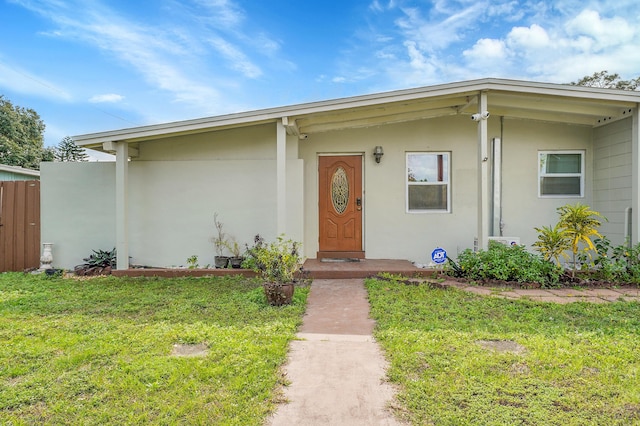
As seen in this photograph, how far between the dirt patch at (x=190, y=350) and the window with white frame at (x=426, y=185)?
5.10 meters

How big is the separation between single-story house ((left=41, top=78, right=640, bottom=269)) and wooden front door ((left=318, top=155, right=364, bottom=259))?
0.07ft

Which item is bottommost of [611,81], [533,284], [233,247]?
[533,284]

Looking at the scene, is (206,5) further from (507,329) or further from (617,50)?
(617,50)

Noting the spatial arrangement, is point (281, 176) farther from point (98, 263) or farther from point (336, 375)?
point (336, 375)

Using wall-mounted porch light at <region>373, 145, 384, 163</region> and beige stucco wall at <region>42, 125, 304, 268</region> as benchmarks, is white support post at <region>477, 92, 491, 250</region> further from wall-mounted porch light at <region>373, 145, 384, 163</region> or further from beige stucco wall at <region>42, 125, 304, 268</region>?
beige stucco wall at <region>42, 125, 304, 268</region>

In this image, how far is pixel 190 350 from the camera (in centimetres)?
310

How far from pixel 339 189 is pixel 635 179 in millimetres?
4843

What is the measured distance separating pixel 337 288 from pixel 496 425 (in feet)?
11.5

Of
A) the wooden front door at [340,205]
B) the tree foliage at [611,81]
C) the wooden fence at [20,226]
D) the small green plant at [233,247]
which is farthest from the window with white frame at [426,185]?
the tree foliage at [611,81]

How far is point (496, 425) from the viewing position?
6.59 feet

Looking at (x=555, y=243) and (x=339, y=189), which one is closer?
(x=555, y=243)

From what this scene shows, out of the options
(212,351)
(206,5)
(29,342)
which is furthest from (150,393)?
(206,5)

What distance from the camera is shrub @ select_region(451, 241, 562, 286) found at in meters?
5.48

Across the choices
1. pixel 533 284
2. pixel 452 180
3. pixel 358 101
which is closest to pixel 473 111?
pixel 452 180
